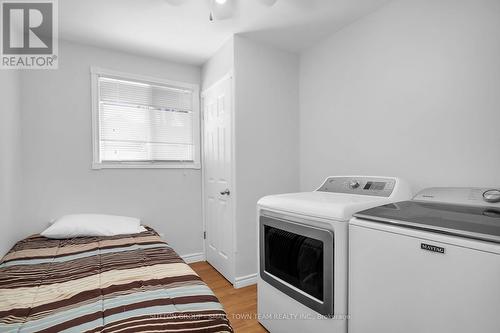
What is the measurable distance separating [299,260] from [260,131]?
1.40 metres

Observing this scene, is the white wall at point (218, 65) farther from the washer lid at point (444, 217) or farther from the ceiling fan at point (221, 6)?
the washer lid at point (444, 217)

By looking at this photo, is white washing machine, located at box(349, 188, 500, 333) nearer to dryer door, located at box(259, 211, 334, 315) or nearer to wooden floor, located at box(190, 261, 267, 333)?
dryer door, located at box(259, 211, 334, 315)

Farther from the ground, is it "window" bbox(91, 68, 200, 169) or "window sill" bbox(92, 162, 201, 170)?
"window" bbox(91, 68, 200, 169)

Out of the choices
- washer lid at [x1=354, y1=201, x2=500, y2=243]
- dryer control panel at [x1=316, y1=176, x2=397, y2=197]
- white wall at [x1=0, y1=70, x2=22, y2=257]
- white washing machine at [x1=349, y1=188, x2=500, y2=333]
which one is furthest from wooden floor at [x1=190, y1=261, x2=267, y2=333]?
white wall at [x1=0, y1=70, x2=22, y2=257]

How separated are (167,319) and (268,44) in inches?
99.1

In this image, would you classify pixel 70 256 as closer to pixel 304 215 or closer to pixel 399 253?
pixel 304 215

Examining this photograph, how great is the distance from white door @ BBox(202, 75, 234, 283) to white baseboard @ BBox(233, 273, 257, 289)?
7 centimetres

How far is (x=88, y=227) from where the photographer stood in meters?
2.14

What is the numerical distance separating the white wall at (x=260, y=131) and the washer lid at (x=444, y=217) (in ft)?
4.42

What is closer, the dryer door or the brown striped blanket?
the brown striped blanket

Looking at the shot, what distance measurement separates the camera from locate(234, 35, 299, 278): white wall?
2.42 meters

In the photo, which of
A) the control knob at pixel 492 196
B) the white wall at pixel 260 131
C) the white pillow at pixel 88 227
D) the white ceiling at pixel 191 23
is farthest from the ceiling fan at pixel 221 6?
the white pillow at pixel 88 227

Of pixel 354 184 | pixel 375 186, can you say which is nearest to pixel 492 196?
pixel 375 186

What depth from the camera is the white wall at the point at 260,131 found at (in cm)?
242
